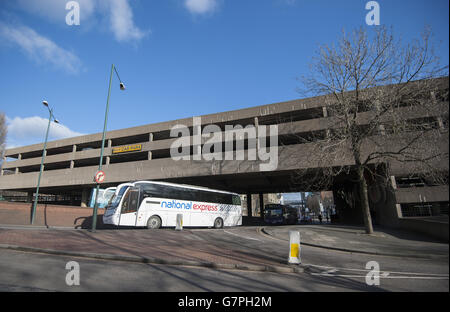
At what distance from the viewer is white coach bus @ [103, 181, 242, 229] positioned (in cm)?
1436

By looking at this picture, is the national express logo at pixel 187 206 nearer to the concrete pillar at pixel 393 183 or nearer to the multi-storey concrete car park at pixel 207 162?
the multi-storey concrete car park at pixel 207 162

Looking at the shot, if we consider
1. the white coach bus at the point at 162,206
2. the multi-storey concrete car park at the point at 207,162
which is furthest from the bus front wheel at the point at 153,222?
the multi-storey concrete car park at the point at 207,162

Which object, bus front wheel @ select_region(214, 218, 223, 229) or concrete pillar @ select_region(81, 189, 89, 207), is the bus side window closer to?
bus front wheel @ select_region(214, 218, 223, 229)

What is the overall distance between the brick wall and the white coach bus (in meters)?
9.71

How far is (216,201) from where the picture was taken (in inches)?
772

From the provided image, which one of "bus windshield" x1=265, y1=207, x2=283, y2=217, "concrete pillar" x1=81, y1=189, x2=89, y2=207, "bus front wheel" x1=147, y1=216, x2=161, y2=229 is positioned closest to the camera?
"bus front wheel" x1=147, y1=216, x2=161, y2=229

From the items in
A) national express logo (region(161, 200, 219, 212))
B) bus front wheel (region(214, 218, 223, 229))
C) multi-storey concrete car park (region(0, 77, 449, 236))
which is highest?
multi-storey concrete car park (region(0, 77, 449, 236))

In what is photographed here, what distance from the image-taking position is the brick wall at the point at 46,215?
68.1ft

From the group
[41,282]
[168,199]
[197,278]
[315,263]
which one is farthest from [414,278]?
→ [168,199]

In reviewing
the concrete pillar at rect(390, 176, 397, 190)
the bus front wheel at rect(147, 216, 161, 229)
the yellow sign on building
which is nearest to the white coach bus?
the bus front wheel at rect(147, 216, 161, 229)

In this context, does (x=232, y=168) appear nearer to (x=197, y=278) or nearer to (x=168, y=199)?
(x=168, y=199)

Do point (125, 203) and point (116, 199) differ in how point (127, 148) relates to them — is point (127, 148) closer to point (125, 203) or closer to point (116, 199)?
point (116, 199)

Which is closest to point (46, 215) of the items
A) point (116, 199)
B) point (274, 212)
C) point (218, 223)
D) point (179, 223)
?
point (116, 199)
